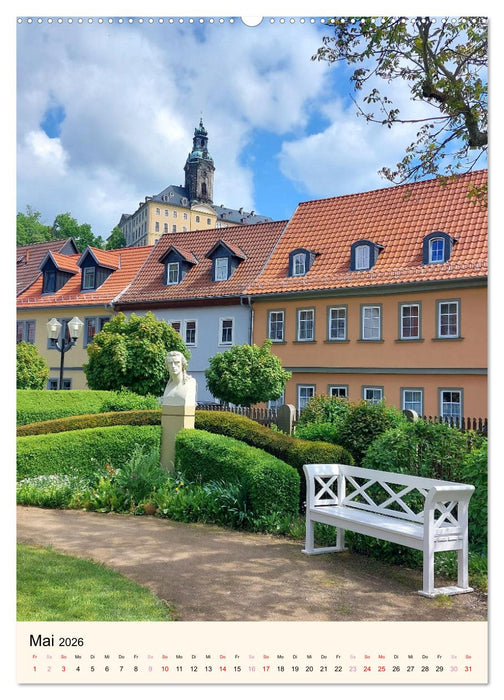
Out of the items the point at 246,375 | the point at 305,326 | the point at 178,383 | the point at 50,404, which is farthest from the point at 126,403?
the point at 178,383

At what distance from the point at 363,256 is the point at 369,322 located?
1927 mm

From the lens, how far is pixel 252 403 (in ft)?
46.5

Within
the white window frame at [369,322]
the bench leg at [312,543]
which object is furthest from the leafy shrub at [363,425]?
the white window frame at [369,322]

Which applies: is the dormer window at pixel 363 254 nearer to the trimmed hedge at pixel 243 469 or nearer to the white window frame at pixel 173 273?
the trimmed hedge at pixel 243 469

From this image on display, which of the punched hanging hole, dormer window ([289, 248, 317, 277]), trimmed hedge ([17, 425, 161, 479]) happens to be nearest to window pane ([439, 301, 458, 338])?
dormer window ([289, 248, 317, 277])

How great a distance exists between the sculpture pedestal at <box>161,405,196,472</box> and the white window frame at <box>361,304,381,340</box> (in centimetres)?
430

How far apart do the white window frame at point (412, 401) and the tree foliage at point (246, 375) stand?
332cm

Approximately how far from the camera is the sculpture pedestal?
854 centimetres

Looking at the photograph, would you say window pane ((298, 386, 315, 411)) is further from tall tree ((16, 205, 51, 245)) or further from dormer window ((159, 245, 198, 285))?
tall tree ((16, 205, 51, 245))

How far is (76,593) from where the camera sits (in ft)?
14.0

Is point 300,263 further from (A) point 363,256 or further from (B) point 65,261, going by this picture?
(B) point 65,261

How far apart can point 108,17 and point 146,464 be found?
5764mm
